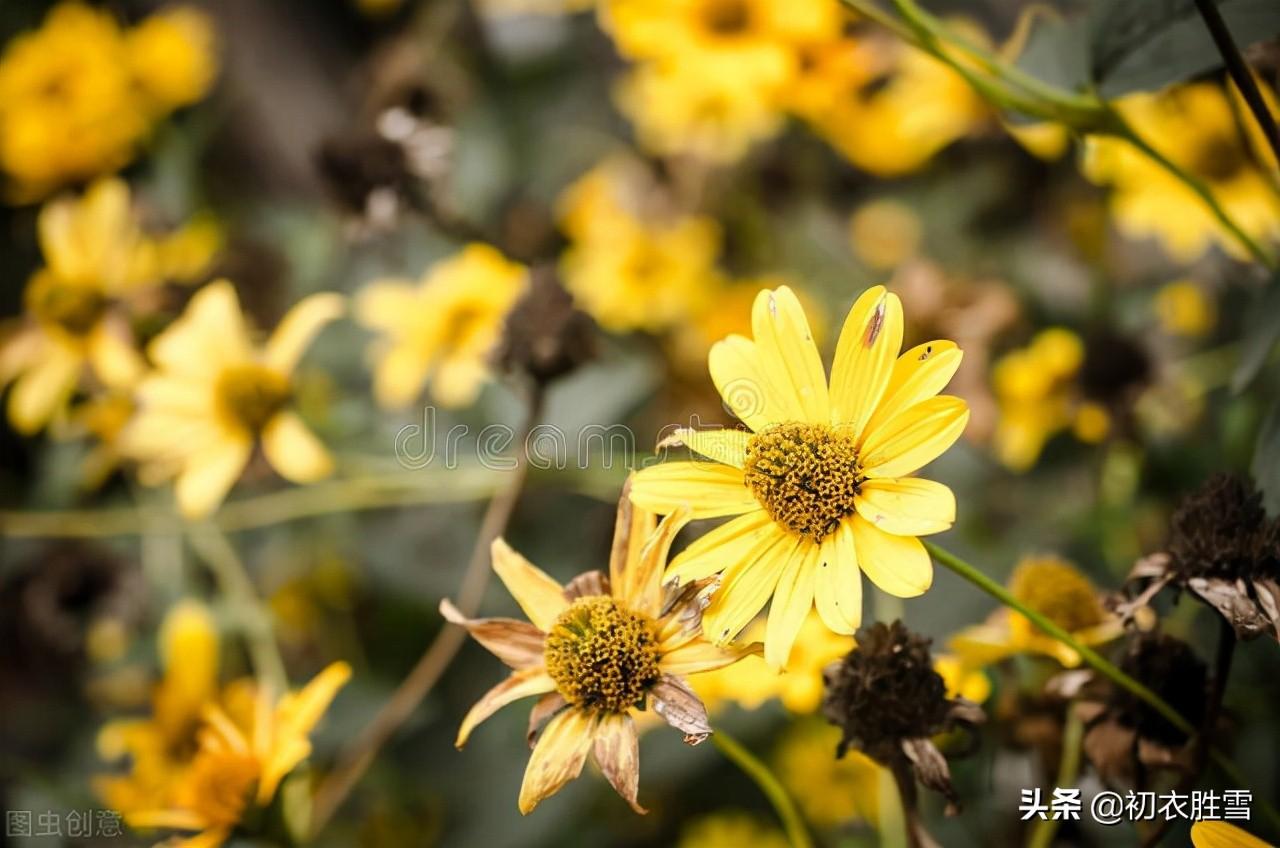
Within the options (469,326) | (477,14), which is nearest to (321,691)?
(469,326)

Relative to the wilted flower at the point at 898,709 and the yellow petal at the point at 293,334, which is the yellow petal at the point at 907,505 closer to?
the wilted flower at the point at 898,709

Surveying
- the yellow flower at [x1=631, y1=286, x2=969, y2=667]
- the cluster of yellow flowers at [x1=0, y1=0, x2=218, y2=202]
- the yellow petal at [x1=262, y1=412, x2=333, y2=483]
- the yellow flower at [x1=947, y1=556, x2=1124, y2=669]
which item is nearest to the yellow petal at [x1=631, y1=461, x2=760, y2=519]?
the yellow flower at [x1=631, y1=286, x2=969, y2=667]

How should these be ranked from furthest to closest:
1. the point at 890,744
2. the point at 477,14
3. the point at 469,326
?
the point at 477,14
the point at 469,326
the point at 890,744

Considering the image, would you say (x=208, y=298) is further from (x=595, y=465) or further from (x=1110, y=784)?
(x=1110, y=784)

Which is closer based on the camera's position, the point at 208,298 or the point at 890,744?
the point at 890,744

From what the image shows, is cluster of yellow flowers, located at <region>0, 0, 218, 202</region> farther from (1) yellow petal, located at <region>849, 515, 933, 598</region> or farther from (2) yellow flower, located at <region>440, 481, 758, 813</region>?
(1) yellow petal, located at <region>849, 515, 933, 598</region>

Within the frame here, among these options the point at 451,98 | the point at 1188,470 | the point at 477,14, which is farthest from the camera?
the point at 477,14
